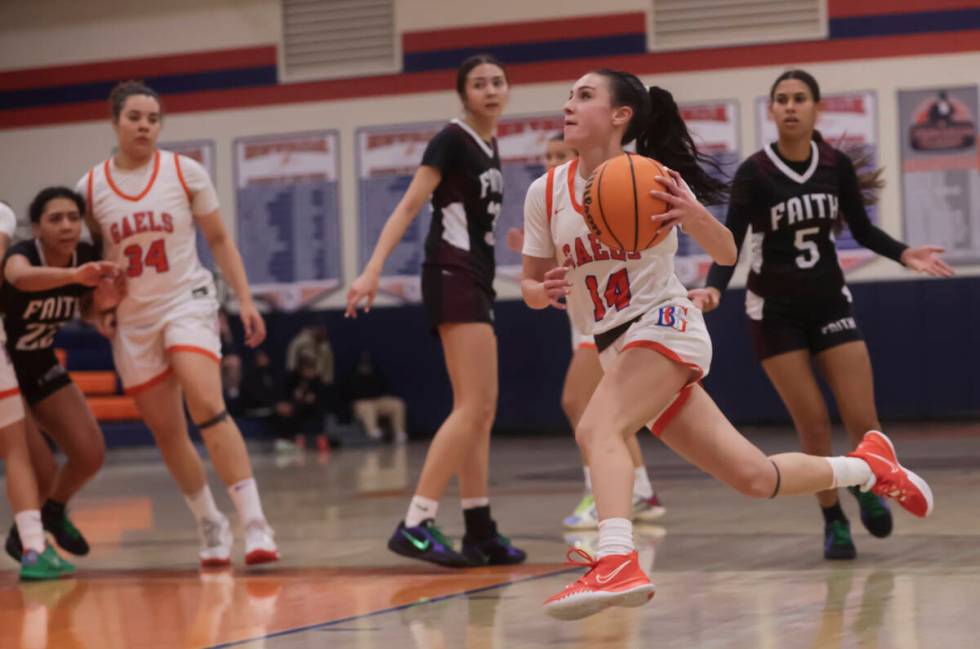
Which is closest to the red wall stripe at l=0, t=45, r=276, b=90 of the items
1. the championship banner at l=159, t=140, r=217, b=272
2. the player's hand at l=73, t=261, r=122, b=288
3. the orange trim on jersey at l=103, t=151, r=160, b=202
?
the championship banner at l=159, t=140, r=217, b=272

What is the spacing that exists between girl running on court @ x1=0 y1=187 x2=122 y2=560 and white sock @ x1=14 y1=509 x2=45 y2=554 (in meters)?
0.14

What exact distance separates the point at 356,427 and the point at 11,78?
247 inches

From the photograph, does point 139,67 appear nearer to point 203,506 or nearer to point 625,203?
point 203,506

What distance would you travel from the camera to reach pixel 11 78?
17703 millimetres

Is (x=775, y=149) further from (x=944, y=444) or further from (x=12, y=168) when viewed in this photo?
(x=12, y=168)

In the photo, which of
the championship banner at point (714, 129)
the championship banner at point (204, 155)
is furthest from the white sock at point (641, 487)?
the championship banner at point (204, 155)

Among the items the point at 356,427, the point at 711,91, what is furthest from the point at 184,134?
the point at 711,91

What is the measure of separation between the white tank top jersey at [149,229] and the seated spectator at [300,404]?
9141 millimetres

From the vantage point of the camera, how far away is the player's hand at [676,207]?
12.4ft

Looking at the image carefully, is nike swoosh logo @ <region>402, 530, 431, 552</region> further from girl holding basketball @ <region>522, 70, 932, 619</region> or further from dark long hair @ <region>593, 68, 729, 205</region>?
dark long hair @ <region>593, 68, 729, 205</region>

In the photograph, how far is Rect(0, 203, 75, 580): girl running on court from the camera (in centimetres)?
583

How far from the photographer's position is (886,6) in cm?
1480

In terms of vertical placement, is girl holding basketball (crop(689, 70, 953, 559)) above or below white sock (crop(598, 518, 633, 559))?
above

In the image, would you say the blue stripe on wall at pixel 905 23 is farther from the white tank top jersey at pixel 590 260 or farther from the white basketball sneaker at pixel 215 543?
the white tank top jersey at pixel 590 260
